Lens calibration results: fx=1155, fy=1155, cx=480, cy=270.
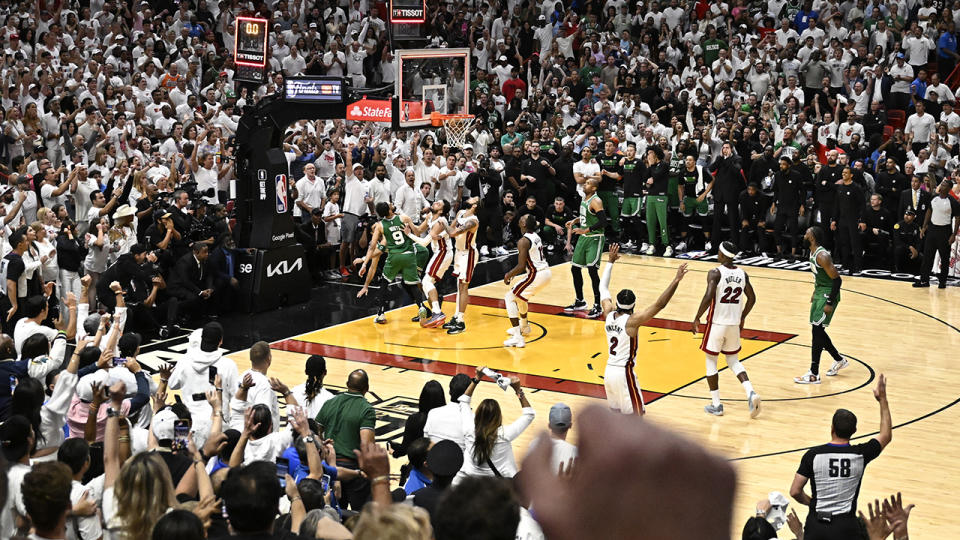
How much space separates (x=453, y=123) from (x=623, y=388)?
8566mm

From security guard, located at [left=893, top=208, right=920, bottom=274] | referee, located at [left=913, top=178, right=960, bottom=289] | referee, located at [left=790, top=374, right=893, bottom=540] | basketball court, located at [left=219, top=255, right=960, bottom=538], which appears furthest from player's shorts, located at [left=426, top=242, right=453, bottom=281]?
referee, located at [left=790, top=374, right=893, bottom=540]

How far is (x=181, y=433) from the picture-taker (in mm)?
7703

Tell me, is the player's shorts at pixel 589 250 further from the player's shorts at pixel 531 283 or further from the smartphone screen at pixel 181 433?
the smartphone screen at pixel 181 433

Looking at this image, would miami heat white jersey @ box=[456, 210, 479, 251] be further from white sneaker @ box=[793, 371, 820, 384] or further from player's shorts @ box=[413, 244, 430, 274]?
white sneaker @ box=[793, 371, 820, 384]

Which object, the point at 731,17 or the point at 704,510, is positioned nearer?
the point at 704,510

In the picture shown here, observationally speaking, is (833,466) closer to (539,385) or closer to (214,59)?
(539,385)

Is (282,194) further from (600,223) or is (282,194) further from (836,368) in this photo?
(836,368)

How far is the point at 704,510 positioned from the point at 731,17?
91.2 feet

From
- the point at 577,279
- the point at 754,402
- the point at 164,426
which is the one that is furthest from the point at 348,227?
the point at 164,426

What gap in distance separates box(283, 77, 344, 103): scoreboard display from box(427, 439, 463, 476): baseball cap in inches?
401

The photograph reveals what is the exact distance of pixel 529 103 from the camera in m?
26.6

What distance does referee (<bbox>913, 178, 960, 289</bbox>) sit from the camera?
18531 millimetres

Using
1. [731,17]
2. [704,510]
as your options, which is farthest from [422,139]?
[704,510]

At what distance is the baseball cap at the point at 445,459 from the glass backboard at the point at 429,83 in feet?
33.4
